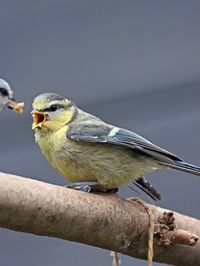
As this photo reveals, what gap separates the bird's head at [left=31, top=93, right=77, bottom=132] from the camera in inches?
118

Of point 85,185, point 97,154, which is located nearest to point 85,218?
point 85,185

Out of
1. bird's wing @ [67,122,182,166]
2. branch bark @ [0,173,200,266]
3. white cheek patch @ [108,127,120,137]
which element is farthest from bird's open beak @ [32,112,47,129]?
branch bark @ [0,173,200,266]

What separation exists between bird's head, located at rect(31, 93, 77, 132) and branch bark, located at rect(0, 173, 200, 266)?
408 millimetres

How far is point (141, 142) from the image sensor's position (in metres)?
2.93

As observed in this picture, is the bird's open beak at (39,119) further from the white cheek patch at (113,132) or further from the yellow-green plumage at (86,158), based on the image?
the white cheek patch at (113,132)

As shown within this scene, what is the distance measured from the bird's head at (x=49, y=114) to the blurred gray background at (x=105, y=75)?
1575 mm

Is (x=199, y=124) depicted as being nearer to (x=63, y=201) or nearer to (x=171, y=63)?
(x=171, y=63)

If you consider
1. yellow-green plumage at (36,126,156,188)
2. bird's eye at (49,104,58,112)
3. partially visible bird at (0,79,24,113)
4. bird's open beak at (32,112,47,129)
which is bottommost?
yellow-green plumage at (36,126,156,188)

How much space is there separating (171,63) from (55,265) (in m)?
1.25

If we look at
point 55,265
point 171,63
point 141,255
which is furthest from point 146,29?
point 141,255

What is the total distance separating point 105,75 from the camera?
15.7ft

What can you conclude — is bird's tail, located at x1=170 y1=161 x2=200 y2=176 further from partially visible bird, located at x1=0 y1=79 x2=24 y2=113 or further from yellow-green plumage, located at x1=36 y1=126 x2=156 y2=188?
partially visible bird, located at x1=0 y1=79 x2=24 y2=113

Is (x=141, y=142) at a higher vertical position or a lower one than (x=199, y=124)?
lower

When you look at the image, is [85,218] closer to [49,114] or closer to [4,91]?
[49,114]
